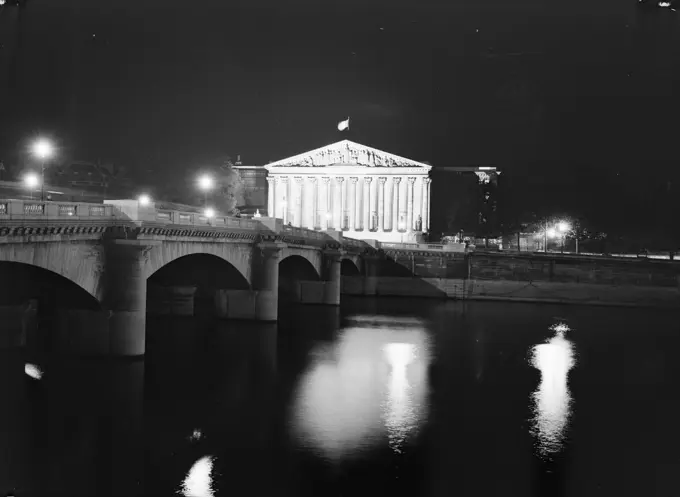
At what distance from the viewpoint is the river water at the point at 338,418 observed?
89.8 ft

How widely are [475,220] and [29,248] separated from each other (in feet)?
437

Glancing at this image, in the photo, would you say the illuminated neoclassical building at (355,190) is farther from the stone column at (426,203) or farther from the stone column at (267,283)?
the stone column at (267,283)

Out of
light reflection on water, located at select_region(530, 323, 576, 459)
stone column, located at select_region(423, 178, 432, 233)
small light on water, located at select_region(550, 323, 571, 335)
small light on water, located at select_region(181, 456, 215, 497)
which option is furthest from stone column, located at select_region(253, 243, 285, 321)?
stone column, located at select_region(423, 178, 432, 233)

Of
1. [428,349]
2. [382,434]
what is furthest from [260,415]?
[428,349]

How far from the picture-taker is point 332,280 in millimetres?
84875

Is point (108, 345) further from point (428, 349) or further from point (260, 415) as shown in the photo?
point (428, 349)

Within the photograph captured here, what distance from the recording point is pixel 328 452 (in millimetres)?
30344

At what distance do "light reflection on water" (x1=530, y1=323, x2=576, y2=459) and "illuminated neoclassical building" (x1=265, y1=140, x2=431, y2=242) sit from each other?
100832 mm

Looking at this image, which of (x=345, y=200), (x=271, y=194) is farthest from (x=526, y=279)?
(x=271, y=194)

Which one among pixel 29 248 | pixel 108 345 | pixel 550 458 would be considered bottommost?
pixel 550 458

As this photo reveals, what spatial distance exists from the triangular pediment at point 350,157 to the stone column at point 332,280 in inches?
3212

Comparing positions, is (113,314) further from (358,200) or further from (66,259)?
(358,200)

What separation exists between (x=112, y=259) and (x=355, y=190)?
12822 centimetres

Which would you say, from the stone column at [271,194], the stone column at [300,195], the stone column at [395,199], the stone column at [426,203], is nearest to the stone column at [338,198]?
the stone column at [300,195]
